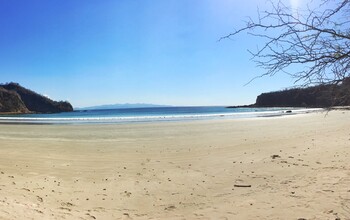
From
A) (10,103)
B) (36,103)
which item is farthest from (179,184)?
(36,103)

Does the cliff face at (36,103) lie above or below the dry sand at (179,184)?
above

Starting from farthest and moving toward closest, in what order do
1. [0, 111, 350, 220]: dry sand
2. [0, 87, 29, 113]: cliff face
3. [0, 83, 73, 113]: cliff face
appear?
1. [0, 83, 73, 113]: cliff face
2. [0, 87, 29, 113]: cliff face
3. [0, 111, 350, 220]: dry sand

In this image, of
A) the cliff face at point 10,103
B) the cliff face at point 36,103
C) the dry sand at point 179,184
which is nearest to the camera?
the dry sand at point 179,184

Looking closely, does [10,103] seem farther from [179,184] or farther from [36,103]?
[179,184]

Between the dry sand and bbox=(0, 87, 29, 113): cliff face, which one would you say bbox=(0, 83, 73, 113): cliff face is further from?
the dry sand

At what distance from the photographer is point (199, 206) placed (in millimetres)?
6230

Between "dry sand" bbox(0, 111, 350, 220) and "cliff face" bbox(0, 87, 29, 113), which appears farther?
"cliff face" bbox(0, 87, 29, 113)

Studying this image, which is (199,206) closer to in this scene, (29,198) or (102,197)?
(102,197)

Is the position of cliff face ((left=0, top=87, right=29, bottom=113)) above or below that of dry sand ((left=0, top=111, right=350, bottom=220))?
above

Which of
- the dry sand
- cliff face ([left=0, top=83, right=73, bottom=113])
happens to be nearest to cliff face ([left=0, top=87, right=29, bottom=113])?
cliff face ([left=0, top=83, right=73, bottom=113])

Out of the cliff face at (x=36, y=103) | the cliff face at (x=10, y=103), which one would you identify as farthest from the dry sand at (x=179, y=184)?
the cliff face at (x=36, y=103)

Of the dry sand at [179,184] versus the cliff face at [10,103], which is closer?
the dry sand at [179,184]

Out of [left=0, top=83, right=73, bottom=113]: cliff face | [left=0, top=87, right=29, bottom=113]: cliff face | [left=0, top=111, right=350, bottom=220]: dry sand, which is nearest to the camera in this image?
[left=0, top=111, right=350, bottom=220]: dry sand

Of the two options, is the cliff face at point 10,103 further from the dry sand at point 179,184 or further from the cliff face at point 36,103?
the dry sand at point 179,184
